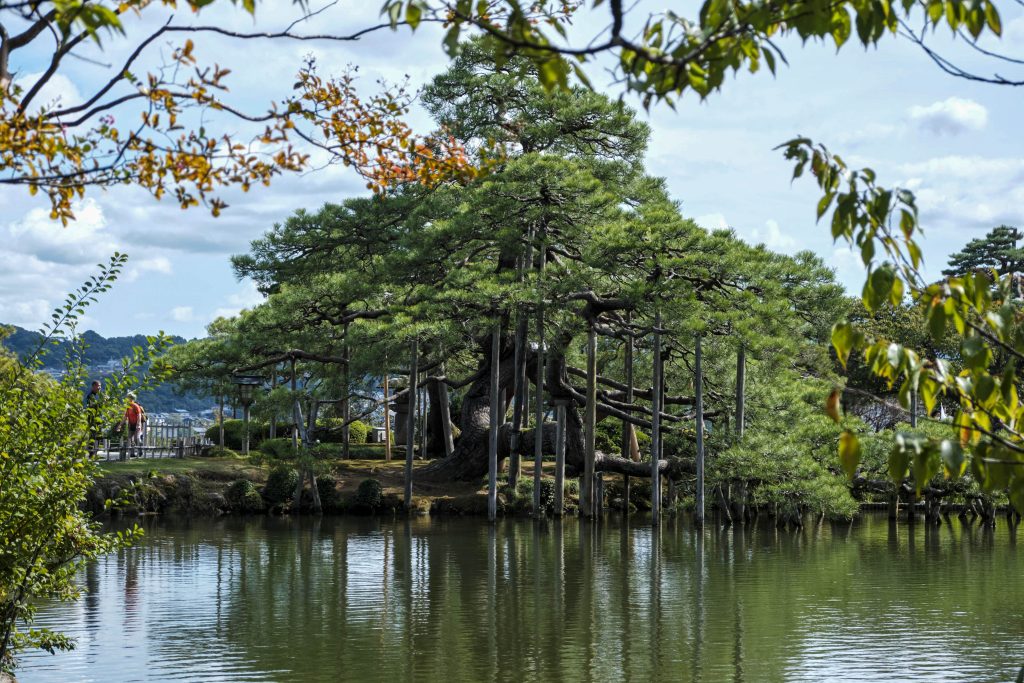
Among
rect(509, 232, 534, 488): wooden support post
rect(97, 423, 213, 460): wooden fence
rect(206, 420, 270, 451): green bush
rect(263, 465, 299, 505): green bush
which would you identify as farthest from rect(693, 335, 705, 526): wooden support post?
rect(206, 420, 270, 451): green bush

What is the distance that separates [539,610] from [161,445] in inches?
880

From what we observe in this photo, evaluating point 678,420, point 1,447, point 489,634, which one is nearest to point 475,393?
point 678,420

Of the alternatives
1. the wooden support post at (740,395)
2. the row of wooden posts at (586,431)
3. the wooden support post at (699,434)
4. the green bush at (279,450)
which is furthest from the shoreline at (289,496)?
the wooden support post at (740,395)

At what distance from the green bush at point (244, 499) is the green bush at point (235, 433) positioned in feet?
25.9

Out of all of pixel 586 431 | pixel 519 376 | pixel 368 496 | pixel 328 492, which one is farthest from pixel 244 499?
pixel 586 431

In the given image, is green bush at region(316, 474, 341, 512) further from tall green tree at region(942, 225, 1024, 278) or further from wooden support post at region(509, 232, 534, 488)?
tall green tree at region(942, 225, 1024, 278)

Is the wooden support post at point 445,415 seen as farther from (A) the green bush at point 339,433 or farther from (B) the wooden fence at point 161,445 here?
(B) the wooden fence at point 161,445

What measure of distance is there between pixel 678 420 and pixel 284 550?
9935 mm

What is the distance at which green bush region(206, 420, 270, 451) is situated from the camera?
3475 centimetres

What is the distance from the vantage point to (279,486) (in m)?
26.2

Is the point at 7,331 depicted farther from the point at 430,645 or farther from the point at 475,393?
the point at 475,393

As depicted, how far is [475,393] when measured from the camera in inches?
1153

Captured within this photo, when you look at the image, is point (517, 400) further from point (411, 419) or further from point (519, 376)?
point (411, 419)

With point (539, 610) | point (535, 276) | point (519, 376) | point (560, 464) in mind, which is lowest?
point (539, 610)
